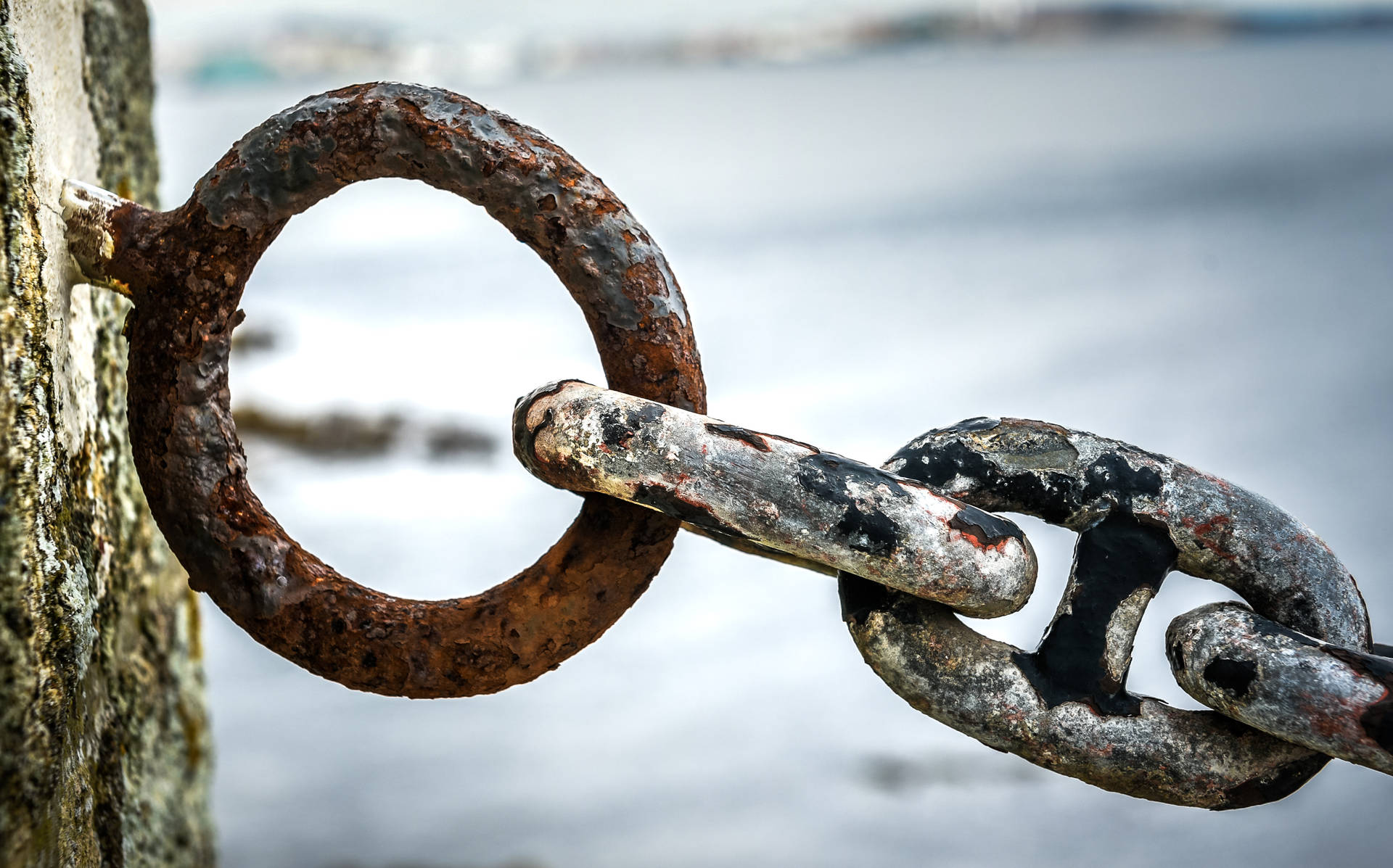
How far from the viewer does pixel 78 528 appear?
33.5 inches

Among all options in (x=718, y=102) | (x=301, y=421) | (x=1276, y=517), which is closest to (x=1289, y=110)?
(x=301, y=421)

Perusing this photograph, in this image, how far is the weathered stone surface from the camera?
68 cm

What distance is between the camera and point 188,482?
0.83 metres

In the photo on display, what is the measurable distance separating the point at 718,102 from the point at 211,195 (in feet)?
97.5

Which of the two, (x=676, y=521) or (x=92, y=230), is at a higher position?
(x=92, y=230)

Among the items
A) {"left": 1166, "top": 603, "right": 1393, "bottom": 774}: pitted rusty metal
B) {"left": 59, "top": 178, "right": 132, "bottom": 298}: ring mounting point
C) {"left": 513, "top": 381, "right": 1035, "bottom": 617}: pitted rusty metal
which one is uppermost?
{"left": 59, "top": 178, "right": 132, "bottom": 298}: ring mounting point

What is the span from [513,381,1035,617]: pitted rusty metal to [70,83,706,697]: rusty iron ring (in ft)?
0.24

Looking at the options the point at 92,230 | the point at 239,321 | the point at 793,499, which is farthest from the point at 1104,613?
the point at 92,230

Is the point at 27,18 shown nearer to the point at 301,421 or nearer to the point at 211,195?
the point at 211,195

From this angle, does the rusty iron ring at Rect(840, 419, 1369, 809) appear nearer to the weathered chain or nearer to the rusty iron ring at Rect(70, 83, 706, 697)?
the weathered chain

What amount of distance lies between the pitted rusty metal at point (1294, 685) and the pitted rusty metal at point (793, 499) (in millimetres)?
144

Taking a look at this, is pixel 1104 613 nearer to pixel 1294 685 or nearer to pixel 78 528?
pixel 1294 685

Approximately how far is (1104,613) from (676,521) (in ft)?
1.07

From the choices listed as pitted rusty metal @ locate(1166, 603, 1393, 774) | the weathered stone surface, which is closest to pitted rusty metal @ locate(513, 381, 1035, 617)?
pitted rusty metal @ locate(1166, 603, 1393, 774)
